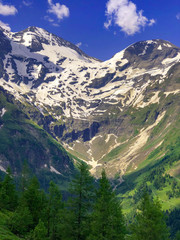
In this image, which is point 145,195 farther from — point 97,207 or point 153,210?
point 97,207

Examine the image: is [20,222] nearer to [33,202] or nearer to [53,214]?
[53,214]

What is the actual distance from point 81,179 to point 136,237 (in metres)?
14.0

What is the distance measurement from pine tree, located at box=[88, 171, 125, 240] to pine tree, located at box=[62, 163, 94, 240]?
1.94 meters

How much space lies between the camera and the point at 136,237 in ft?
152

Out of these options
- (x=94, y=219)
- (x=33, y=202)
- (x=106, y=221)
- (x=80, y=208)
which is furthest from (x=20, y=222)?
(x=106, y=221)

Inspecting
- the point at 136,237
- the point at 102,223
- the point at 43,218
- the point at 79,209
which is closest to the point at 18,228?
the point at 43,218

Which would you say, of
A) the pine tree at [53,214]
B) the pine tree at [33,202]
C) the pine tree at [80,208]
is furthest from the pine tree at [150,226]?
the pine tree at [33,202]

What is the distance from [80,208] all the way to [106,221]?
6.10 metres

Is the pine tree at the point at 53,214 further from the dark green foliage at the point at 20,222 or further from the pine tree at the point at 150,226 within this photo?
the pine tree at the point at 150,226

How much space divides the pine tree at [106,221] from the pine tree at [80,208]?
1.94 metres

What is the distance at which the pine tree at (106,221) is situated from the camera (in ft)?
152

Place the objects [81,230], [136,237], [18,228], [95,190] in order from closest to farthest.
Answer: [136,237] → [81,230] → [95,190] → [18,228]

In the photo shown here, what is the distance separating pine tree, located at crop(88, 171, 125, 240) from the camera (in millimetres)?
46406

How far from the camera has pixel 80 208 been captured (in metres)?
51.2
